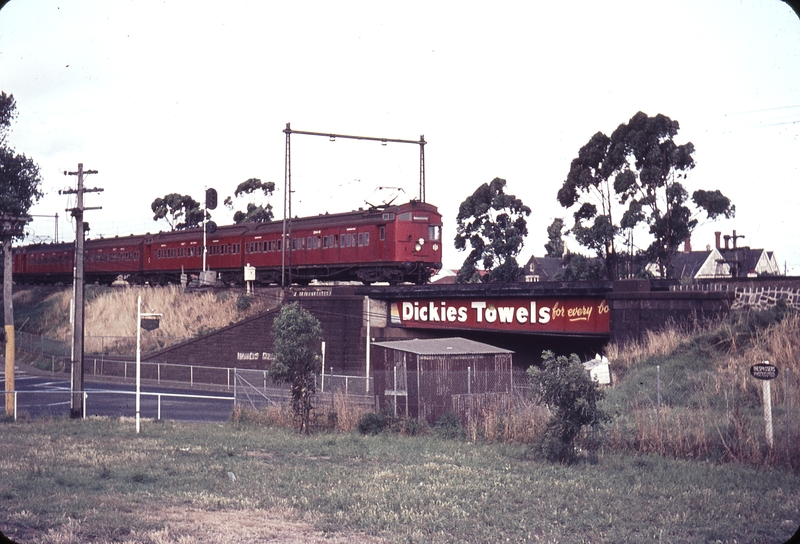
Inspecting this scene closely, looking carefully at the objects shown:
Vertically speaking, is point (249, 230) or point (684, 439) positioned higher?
point (249, 230)

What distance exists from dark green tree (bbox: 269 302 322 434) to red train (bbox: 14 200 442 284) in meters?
16.4

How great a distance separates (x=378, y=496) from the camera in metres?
10.3

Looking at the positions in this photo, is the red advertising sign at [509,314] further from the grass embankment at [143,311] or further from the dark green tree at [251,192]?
the dark green tree at [251,192]

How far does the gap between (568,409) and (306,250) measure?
27.8 meters

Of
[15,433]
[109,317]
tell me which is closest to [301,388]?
[15,433]

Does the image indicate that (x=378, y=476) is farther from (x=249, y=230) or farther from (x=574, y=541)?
(x=249, y=230)

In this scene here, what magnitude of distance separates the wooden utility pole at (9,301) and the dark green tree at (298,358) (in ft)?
30.9

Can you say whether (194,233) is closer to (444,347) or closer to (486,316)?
(486,316)

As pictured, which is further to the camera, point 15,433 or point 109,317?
point 109,317

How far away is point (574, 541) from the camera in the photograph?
8.19 metres

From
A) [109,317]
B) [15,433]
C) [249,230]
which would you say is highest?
[249,230]

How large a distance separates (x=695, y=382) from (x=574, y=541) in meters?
11.5

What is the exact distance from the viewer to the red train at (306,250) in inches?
1403

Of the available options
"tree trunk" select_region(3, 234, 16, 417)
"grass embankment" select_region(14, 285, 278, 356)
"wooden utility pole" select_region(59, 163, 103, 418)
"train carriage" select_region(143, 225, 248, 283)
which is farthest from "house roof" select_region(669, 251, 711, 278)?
"tree trunk" select_region(3, 234, 16, 417)
